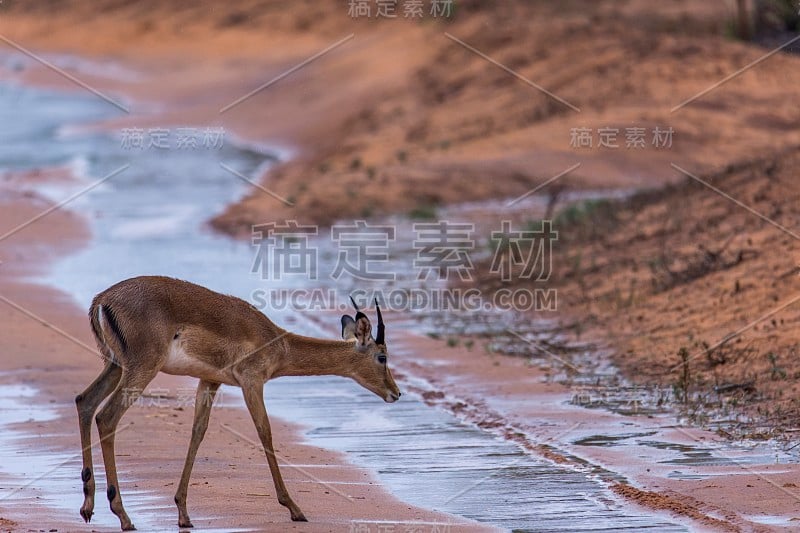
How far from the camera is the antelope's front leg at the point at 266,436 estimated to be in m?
8.27

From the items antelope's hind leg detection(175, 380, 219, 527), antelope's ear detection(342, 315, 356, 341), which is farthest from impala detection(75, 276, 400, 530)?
antelope's ear detection(342, 315, 356, 341)

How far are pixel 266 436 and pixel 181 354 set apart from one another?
72 centimetres

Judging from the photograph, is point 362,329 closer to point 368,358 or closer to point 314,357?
point 368,358

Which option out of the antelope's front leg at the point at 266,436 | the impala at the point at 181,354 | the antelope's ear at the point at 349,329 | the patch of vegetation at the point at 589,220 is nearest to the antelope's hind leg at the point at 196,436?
the impala at the point at 181,354

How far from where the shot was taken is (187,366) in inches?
326

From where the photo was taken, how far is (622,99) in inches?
1200

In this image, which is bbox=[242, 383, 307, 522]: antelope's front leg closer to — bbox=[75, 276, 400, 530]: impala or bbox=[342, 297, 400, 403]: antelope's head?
bbox=[75, 276, 400, 530]: impala

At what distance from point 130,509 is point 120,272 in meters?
10.9

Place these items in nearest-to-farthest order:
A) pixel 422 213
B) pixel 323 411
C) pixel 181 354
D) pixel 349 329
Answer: pixel 181 354, pixel 349 329, pixel 323 411, pixel 422 213

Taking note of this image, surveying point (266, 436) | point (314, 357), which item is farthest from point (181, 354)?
point (314, 357)

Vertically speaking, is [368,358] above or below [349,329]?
below

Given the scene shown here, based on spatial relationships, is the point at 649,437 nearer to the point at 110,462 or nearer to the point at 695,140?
the point at 110,462

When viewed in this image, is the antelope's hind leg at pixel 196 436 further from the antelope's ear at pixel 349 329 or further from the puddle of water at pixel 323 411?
the antelope's ear at pixel 349 329

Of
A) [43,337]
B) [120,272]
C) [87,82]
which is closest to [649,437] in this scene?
[43,337]
